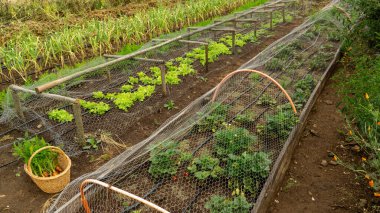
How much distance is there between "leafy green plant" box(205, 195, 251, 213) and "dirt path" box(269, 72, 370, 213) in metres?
0.56

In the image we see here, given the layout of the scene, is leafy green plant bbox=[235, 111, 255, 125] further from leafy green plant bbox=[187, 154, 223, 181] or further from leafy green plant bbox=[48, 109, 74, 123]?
leafy green plant bbox=[48, 109, 74, 123]

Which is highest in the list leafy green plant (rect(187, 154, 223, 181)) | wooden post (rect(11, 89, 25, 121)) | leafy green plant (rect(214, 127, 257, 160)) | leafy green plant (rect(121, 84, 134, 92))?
wooden post (rect(11, 89, 25, 121))

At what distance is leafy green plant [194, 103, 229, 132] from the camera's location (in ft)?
13.2

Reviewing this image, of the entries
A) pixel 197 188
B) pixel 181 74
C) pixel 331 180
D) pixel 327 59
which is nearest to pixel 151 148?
pixel 197 188

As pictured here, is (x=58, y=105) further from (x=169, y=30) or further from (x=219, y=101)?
(x=169, y=30)

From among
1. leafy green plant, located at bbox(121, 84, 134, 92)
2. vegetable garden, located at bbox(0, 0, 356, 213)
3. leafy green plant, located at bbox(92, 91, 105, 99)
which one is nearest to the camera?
vegetable garden, located at bbox(0, 0, 356, 213)

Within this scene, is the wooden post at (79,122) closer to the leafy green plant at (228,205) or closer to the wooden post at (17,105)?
the wooden post at (17,105)

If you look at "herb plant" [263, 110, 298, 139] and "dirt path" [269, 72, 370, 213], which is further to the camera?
"herb plant" [263, 110, 298, 139]

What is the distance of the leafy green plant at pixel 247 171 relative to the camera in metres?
3.14

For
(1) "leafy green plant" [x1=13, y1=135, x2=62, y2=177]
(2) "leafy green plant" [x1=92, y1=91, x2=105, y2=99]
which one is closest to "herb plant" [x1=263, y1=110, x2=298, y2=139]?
(1) "leafy green plant" [x1=13, y1=135, x2=62, y2=177]

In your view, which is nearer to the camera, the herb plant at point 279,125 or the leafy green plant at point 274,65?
the herb plant at point 279,125

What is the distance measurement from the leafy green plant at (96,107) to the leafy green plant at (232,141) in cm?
185

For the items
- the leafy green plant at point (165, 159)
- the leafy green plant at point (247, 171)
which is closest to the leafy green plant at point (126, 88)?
the leafy green plant at point (165, 159)

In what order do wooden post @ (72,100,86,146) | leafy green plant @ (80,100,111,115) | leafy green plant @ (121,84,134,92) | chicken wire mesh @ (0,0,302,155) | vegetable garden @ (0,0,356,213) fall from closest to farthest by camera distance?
1. vegetable garden @ (0,0,356,213)
2. wooden post @ (72,100,86,146)
3. chicken wire mesh @ (0,0,302,155)
4. leafy green plant @ (80,100,111,115)
5. leafy green plant @ (121,84,134,92)
